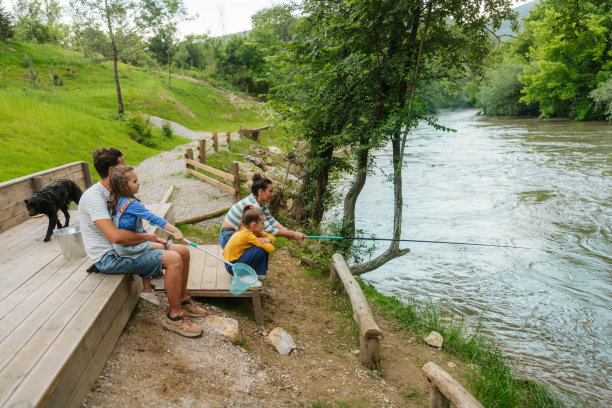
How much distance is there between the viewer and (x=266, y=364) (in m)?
3.64

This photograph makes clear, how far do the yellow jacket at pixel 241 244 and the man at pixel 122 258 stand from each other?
719mm

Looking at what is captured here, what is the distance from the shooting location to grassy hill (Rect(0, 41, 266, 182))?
421 inches

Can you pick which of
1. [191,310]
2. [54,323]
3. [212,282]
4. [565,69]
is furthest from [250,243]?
[565,69]

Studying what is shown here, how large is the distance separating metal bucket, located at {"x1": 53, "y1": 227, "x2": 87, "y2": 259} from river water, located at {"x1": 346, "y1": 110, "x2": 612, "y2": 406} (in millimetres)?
5084

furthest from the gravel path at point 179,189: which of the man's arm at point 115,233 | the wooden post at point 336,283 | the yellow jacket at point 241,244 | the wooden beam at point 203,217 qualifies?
the man's arm at point 115,233

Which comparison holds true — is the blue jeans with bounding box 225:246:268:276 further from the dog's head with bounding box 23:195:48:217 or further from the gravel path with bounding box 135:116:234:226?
the gravel path with bounding box 135:116:234:226

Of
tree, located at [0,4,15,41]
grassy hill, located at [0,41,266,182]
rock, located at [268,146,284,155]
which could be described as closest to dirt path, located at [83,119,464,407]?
grassy hill, located at [0,41,266,182]

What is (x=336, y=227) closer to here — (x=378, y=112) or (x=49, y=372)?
(x=378, y=112)

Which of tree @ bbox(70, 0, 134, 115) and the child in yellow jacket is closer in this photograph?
the child in yellow jacket

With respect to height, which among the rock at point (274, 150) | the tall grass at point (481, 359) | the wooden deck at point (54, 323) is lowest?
the tall grass at point (481, 359)

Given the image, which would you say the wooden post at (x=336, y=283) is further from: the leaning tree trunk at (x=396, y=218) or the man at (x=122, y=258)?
the man at (x=122, y=258)

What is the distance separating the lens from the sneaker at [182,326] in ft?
11.5

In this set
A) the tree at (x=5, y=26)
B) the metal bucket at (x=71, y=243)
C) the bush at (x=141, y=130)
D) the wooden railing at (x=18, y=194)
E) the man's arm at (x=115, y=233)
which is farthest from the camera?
the tree at (x=5, y=26)

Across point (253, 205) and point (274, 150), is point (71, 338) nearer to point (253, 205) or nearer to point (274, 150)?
point (253, 205)
